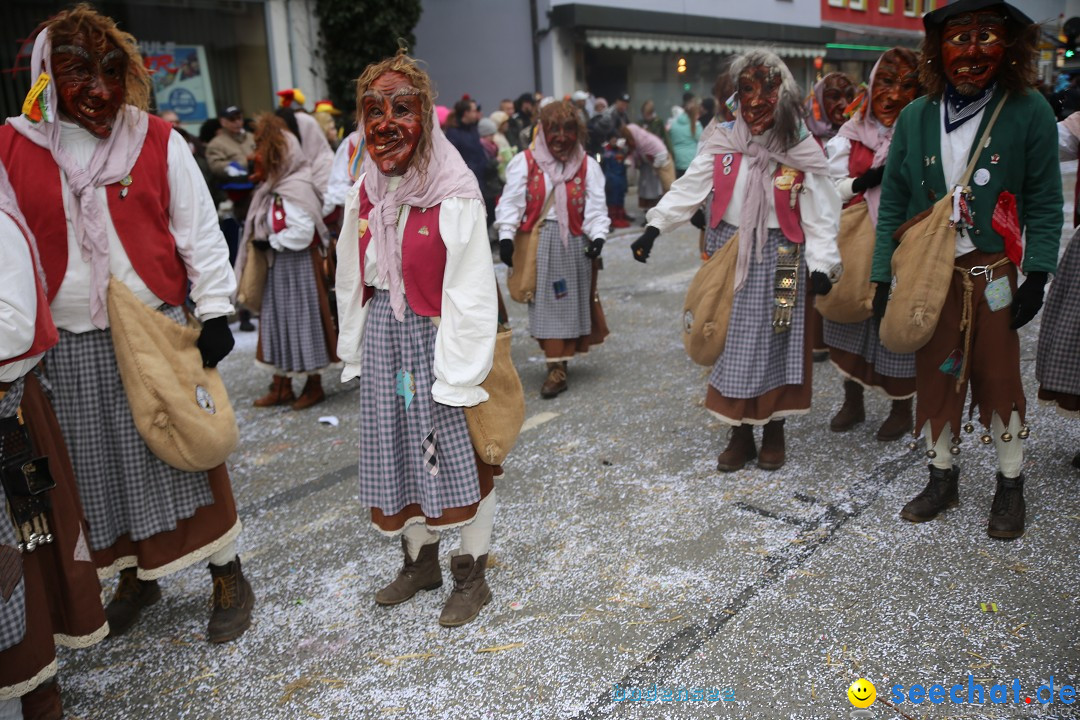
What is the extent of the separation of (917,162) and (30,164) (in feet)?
10.6

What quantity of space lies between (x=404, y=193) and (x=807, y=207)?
2.09 m

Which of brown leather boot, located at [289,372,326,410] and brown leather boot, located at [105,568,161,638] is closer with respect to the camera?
brown leather boot, located at [105,568,161,638]

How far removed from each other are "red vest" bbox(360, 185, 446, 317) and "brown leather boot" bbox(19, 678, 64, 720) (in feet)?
5.52

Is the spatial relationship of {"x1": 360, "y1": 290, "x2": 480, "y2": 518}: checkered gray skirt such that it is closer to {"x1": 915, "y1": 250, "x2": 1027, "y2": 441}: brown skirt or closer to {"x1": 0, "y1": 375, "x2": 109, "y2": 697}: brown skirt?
{"x1": 0, "y1": 375, "x2": 109, "y2": 697}: brown skirt

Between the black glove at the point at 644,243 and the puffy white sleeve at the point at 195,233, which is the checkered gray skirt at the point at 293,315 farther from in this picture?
the puffy white sleeve at the point at 195,233

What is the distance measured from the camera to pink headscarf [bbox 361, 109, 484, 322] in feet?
9.37

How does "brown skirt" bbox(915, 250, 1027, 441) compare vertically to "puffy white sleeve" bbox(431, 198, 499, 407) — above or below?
below

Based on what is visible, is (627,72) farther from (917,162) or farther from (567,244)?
(917,162)

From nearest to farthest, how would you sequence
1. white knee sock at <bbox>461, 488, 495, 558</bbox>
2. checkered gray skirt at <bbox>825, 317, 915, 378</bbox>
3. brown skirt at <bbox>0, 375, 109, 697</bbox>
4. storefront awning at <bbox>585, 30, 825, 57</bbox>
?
brown skirt at <bbox>0, 375, 109, 697</bbox> → white knee sock at <bbox>461, 488, 495, 558</bbox> → checkered gray skirt at <bbox>825, 317, 915, 378</bbox> → storefront awning at <bbox>585, 30, 825, 57</bbox>

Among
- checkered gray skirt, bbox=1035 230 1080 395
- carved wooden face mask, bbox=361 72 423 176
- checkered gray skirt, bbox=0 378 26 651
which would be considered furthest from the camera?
checkered gray skirt, bbox=1035 230 1080 395

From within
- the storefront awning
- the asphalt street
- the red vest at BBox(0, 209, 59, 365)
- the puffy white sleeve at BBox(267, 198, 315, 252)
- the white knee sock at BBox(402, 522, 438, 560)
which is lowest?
the asphalt street

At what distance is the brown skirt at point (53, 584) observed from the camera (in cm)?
250

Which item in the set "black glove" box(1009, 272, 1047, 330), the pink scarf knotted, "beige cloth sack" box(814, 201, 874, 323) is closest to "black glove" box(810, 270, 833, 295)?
the pink scarf knotted

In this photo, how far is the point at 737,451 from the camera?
14.3 feet
